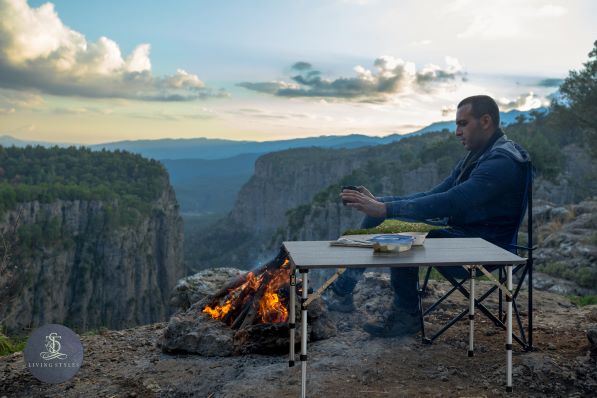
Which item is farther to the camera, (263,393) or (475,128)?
(475,128)

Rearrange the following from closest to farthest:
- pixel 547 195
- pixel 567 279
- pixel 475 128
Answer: pixel 475 128
pixel 567 279
pixel 547 195

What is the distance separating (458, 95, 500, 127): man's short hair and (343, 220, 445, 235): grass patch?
3.74 feet

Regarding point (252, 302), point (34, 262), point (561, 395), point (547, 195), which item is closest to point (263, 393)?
point (252, 302)

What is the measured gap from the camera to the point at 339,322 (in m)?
6.09

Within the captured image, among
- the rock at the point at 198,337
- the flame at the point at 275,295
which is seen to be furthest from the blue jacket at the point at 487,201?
the rock at the point at 198,337

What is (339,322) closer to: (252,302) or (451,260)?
(252,302)

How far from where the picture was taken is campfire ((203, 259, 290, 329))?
18.2 ft

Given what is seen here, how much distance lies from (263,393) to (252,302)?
144 cm

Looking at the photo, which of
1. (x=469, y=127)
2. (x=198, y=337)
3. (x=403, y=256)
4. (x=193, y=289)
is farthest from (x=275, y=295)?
(x=469, y=127)

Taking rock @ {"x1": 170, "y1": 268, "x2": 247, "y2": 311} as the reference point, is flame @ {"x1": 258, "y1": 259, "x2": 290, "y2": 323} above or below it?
above

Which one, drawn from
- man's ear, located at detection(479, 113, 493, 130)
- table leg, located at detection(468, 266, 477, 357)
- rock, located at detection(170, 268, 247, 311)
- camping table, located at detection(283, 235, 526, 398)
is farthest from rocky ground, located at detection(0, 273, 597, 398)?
man's ear, located at detection(479, 113, 493, 130)

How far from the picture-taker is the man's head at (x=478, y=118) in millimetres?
5457

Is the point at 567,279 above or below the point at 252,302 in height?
below

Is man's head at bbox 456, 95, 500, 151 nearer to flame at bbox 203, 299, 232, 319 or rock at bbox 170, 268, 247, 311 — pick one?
flame at bbox 203, 299, 232, 319
